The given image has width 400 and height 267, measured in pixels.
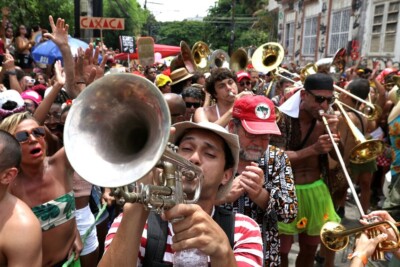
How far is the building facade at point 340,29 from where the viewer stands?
18891mm

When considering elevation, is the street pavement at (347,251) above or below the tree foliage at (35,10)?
below

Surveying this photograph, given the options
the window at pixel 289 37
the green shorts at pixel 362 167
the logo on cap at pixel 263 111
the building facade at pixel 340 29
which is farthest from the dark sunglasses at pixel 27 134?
the window at pixel 289 37

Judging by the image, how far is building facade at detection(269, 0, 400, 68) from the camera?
62.0ft

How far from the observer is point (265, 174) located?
8.59 feet

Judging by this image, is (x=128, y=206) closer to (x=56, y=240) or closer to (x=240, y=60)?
(x=56, y=240)

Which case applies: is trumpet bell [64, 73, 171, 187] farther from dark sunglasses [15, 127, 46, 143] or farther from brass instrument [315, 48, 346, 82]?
brass instrument [315, 48, 346, 82]

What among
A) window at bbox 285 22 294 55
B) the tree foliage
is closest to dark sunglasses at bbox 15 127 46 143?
the tree foliage

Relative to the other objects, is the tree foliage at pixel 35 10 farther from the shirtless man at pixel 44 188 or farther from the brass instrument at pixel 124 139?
the brass instrument at pixel 124 139

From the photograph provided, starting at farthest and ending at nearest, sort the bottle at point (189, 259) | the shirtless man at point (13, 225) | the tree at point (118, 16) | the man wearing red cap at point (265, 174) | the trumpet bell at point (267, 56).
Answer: the tree at point (118, 16) → the trumpet bell at point (267, 56) → the man wearing red cap at point (265, 174) → the shirtless man at point (13, 225) → the bottle at point (189, 259)

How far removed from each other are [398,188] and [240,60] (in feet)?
22.1

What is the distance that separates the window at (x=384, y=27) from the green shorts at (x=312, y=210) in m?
17.0

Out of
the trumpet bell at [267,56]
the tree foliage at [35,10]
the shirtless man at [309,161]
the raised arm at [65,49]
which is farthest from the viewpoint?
the tree foliage at [35,10]

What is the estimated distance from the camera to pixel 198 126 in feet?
6.20

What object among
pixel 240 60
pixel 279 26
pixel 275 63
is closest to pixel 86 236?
pixel 275 63
